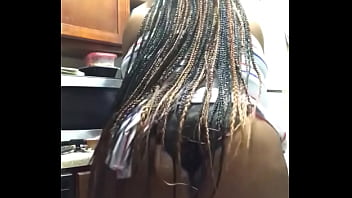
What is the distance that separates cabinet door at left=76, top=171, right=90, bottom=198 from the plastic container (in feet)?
0.68

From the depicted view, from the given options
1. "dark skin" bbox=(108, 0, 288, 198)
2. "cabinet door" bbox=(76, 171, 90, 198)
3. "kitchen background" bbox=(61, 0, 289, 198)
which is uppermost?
"kitchen background" bbox=(61, 0, 289, 198)

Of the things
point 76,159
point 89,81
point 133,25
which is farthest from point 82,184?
point 133,25

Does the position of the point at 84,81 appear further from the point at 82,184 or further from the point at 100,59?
the point at 82,184

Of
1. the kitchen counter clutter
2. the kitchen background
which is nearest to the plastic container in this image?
the kitchen background

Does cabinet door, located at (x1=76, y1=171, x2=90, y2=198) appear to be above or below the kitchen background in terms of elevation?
below

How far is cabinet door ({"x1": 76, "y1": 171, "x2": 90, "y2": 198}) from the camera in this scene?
2.50 feet

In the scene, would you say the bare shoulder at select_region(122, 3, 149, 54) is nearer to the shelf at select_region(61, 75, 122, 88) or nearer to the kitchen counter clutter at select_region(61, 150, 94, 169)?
the shelf at select_region(61, 75, 122, 88)

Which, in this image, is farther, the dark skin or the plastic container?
the plastic container

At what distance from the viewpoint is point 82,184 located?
2.52ft

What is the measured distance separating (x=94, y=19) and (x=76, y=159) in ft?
0.91
